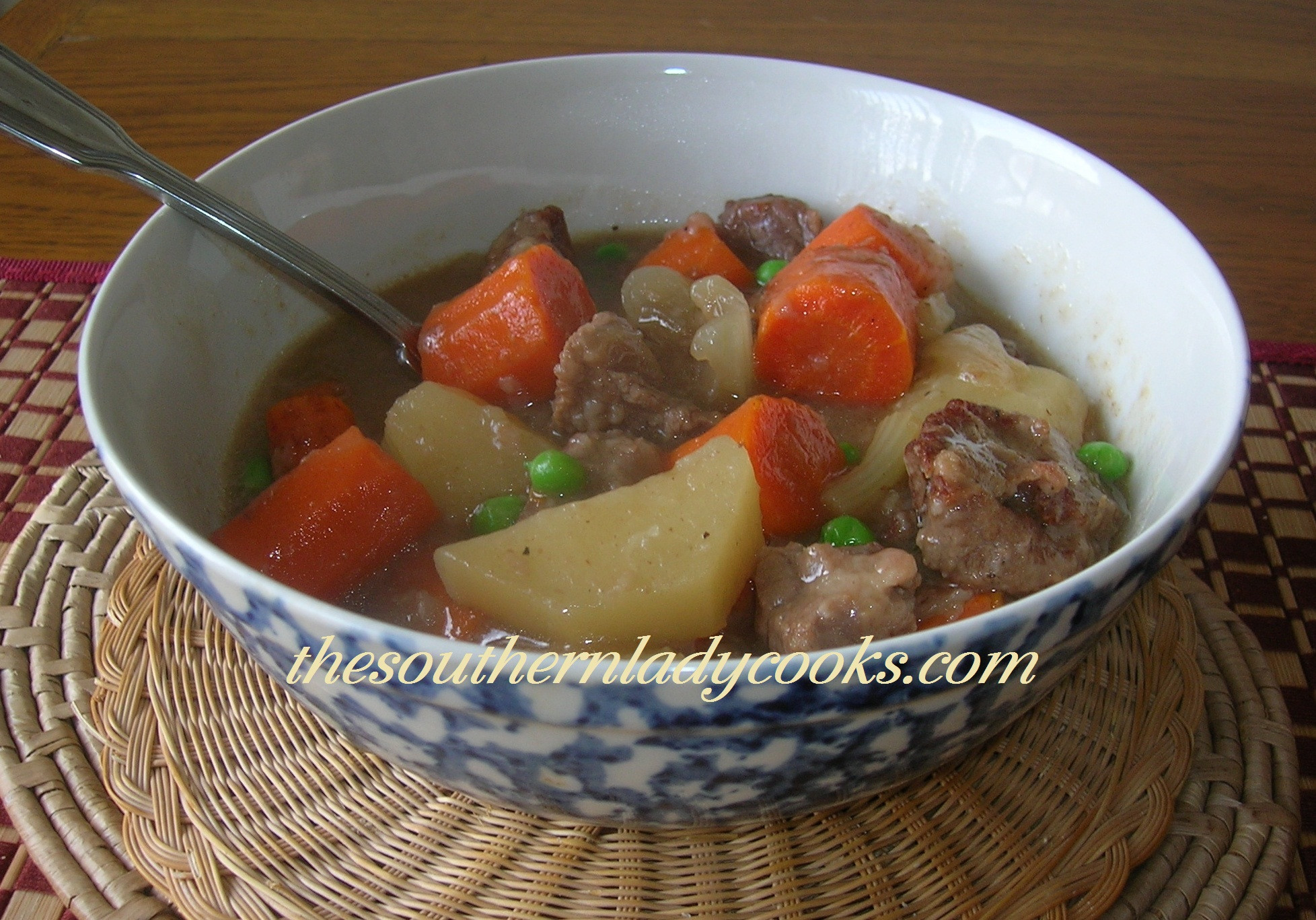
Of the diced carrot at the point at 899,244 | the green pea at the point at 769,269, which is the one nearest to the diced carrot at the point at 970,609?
the diced carrot at the point at 899,244

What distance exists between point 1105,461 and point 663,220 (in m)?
1.39

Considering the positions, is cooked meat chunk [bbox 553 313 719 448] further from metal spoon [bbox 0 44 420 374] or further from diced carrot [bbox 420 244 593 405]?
metal spoon [bbox 0 44 420 374]

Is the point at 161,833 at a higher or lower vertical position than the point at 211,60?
lower

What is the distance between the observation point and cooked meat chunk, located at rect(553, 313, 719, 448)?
205 centimetres

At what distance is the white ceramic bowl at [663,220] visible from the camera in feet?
3.78

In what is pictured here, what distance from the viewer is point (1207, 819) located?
1.65 m

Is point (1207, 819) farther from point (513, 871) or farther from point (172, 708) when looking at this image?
point (172, 708)

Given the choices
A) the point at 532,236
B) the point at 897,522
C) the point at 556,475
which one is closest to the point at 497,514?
the point at 556,475

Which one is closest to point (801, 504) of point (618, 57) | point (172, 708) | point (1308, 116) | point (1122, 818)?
point (1122, 818)

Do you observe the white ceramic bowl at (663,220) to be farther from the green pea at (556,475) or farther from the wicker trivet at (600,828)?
the green pea at (556,475)

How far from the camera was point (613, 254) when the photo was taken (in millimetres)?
2717

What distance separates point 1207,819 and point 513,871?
113 cm

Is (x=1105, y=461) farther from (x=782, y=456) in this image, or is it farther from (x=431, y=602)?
(x=431, y=602)

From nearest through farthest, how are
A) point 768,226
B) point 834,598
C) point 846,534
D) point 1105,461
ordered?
point 834,598
point 846,534
point 1105,461
point 768,226
